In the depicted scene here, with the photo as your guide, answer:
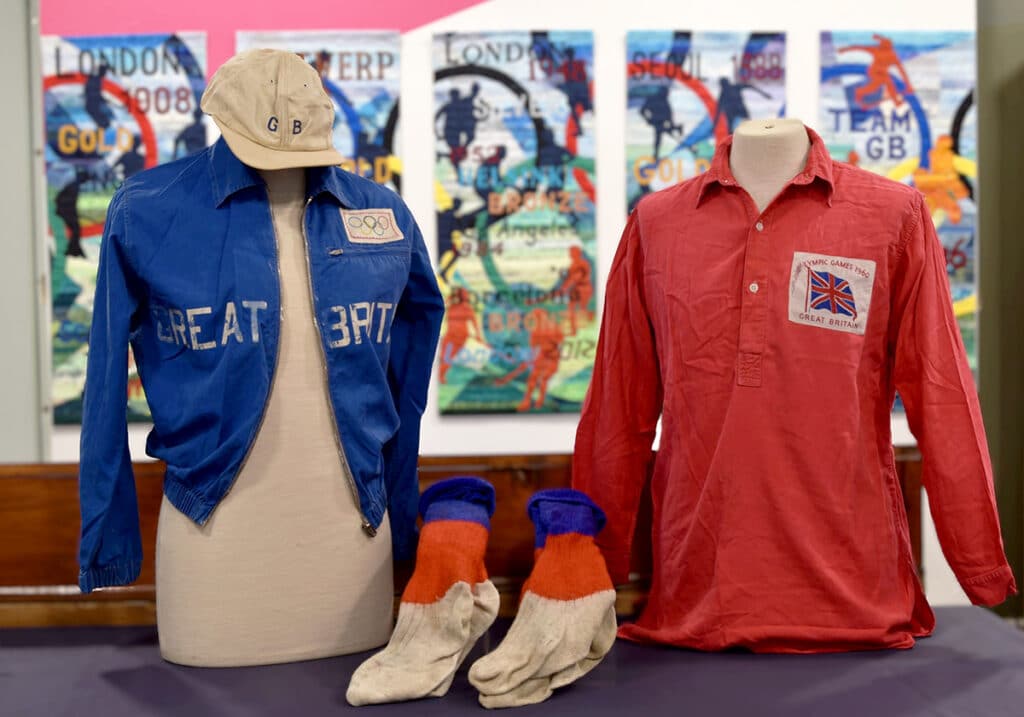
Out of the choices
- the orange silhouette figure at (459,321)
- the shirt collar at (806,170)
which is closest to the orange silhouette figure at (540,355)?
the orange silhouette figure at (459,321)

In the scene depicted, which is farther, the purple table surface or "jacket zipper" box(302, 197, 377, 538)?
"jacket zipper" box(302, 197, 377, 538)

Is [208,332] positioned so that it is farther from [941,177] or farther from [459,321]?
[941,177]

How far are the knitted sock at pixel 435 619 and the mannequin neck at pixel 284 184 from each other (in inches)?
24.8

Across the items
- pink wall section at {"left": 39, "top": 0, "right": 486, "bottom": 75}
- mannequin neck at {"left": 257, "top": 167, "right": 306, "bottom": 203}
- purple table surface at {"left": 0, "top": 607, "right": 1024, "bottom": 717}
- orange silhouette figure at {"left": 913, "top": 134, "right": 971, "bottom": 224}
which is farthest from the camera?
orange silhouette figure at {"left": 913, "top": 134, "right": 971, "bottom": 224}

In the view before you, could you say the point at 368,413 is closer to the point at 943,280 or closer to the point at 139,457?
the point at 943,280

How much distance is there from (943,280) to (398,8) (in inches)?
67.1

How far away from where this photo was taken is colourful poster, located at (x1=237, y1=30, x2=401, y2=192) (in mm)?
2881

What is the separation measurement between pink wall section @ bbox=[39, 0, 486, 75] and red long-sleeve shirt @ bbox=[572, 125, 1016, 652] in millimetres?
1416

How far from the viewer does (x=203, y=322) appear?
5.82 feet

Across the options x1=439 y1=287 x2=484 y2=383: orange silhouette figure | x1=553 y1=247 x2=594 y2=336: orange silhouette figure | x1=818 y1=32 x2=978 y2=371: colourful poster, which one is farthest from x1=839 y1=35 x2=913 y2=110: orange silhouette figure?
x1=439 y1=287 x2=484 y2=383: orange silhouette figure

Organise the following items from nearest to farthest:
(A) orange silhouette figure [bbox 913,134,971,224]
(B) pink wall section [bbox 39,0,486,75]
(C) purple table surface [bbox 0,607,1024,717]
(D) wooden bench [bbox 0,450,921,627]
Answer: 1. (C) purple table surface [bbox 0,607,1024,717]
2. (D) wooden bench [bbox 0,450,921,627]
3. (B) pink wall section [bbox 39,0,486,75]
4. (A) orange silhouette figure [bbox 913,134,971,224]

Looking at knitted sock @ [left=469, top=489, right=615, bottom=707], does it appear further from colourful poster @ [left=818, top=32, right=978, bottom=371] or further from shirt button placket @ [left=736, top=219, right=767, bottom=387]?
colourful poster @ [left=818, top=32, right=978, bottom=371]

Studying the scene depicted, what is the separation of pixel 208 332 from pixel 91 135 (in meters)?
1.40

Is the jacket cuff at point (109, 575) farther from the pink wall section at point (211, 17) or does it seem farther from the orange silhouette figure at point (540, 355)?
the pink wall section at point (211, 17)
